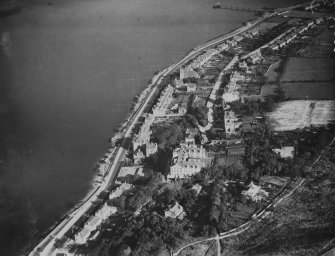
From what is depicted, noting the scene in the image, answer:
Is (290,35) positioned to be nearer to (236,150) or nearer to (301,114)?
(301,114)

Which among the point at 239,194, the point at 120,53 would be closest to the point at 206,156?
the point at 239,194

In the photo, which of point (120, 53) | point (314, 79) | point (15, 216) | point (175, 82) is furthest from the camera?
point (120, 53)

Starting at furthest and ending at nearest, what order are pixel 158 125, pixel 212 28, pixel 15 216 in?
pixel 212 28, pixel 158 125, pixel 15 216

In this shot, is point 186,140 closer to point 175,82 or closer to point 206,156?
point 206,156

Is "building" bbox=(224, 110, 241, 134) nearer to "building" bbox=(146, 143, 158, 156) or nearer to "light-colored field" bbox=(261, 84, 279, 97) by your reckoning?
"light-colored field" bbox=(261, 84, 279, 97)

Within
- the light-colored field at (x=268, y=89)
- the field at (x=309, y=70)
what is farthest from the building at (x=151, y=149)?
the field at (x=309, y=70)

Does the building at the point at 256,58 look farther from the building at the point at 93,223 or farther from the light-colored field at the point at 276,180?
the building at the point at 93,223
